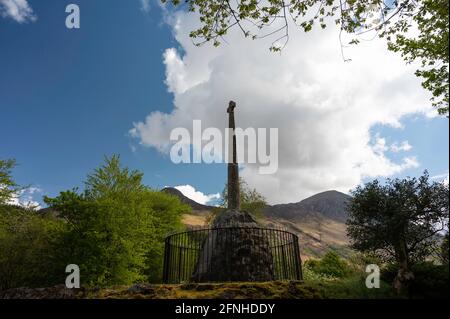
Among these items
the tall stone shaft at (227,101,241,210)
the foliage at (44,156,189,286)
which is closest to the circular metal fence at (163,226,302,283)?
the tall stone shaft at (227,101,241,210)

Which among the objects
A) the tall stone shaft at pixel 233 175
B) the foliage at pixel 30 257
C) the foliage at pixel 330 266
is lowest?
the foliage at pixel 330 266

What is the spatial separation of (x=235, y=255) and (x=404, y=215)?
9.90 metres

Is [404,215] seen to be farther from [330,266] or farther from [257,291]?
[330,266]

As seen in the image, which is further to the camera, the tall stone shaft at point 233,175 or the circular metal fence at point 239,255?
the tall stone shaft at point 233,175

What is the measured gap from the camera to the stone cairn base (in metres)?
11.0

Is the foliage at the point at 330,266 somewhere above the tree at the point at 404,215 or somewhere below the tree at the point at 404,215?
below

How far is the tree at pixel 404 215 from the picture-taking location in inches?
634

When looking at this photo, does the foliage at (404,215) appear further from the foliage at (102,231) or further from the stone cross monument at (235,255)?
the foliage at (102,231)

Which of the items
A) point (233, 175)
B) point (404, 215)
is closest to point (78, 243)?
point (233, 175)

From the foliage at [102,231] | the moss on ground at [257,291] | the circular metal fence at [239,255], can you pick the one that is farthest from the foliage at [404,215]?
the foliage at [102,231]

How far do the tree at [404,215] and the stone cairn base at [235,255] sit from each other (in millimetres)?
8168

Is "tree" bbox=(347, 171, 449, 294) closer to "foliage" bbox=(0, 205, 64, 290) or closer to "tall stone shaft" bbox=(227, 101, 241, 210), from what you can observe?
"tall stone shaft" bbox=(227, 101, 241, 210)
